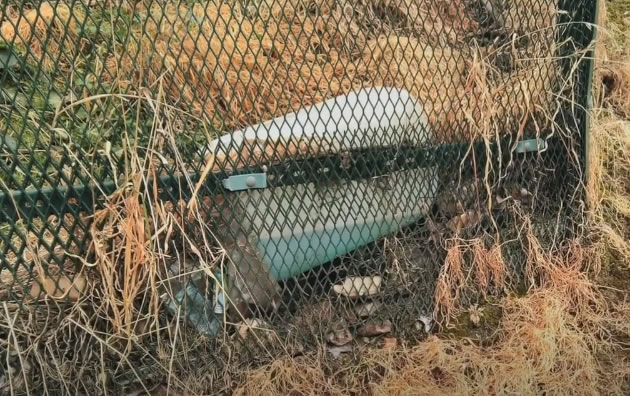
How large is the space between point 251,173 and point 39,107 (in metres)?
1.04

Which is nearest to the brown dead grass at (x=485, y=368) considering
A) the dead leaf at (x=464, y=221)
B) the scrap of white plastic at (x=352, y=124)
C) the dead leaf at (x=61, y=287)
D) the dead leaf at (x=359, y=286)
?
the dead leaf at (x=359, y=286)

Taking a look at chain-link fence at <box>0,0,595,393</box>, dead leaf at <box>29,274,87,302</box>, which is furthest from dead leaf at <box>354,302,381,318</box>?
dead leaf at <box>29,274,87,302</box>

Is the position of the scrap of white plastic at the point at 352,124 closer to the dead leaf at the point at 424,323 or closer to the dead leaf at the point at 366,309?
the dead leaf at the point at 366,309

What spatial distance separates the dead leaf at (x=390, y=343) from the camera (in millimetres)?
3027

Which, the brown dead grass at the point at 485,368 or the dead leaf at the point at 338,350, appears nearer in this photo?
the brown dead grass at the point at 485,368

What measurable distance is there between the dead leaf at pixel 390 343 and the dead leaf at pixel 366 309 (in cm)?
15

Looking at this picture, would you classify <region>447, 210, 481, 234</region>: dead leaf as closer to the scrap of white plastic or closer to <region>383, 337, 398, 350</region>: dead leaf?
the scrap of white plastic

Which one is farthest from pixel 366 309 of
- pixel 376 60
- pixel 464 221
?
pixel 376 60

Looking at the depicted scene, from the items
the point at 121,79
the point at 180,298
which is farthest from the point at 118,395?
the point at 121,79

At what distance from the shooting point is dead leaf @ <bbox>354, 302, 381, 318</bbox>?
306cm

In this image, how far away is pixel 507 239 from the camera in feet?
11.1

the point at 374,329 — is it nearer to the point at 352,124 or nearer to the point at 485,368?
the point at 485,368

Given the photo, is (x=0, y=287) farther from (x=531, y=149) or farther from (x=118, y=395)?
(x=531, y=149)

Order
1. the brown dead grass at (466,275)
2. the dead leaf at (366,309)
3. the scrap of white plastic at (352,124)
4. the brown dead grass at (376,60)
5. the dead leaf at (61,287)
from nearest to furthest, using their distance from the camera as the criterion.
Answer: the dead leaf at (61,287)
the scrap of white plastic at (352,124)
the brown dead grass at (376,60)
the dead leaf at (366,309)
the brown dead grass at (466,275)
